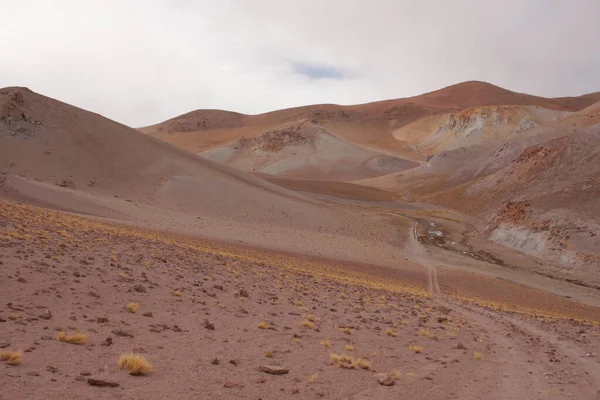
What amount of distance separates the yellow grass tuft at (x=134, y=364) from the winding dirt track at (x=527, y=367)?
4292 mm

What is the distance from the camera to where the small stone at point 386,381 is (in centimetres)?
806

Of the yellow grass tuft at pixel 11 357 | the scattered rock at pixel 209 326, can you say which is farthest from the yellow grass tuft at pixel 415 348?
the yellow grass tuft at pixel 11 357

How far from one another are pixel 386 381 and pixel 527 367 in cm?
413

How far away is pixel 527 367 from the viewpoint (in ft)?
34.1

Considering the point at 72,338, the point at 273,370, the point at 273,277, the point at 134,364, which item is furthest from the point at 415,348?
the point at 273,277

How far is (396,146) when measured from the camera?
483 feet

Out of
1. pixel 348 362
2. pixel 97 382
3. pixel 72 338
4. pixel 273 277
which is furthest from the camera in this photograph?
pixel 273 277

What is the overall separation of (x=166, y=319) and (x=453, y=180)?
226 ft

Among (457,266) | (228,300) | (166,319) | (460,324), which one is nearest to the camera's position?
(166,319)

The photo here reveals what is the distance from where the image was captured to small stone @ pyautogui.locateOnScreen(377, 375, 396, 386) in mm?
8056

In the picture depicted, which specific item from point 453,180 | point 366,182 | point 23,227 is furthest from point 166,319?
point 366,182

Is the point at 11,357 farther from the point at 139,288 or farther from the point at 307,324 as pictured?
the point at 307,324

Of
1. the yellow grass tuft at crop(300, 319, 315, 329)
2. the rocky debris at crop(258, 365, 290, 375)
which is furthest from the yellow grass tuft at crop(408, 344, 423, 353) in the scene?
the rocky debris at crop(258, 365, 290, 375)

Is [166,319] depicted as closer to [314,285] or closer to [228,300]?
[228,300]
